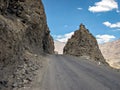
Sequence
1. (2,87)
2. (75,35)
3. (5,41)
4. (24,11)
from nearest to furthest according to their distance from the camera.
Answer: (2,87)
(5,41)
(24,11)
(75,35)

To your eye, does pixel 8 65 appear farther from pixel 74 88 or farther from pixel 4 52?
pixel 74 88

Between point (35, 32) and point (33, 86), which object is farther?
point (35, 32)

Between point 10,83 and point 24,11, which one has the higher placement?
point 24,11

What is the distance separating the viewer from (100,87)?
44.7 feet

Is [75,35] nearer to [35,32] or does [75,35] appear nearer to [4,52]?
[35,32]

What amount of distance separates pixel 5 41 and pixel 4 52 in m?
1.04

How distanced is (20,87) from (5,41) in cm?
341

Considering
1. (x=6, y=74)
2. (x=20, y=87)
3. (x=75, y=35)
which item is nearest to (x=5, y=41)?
(x=6, y=74)

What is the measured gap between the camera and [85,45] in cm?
A: 8844

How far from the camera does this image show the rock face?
8419 centimetres


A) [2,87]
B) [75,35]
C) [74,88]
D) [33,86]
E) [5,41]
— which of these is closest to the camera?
[2,87]

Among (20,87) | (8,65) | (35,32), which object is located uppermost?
(35,32)

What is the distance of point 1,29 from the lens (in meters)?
14.6

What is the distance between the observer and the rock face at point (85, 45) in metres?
84.2
